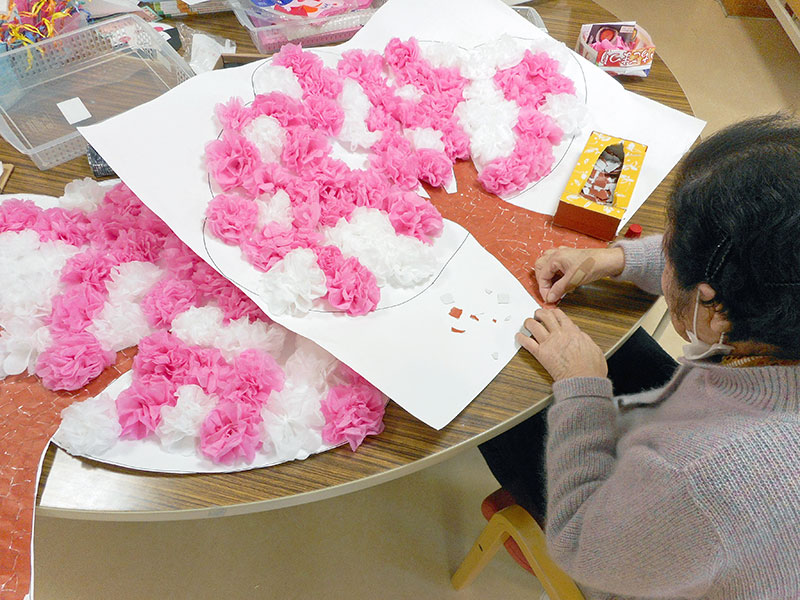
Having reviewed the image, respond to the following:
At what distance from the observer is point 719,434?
2.29 ft

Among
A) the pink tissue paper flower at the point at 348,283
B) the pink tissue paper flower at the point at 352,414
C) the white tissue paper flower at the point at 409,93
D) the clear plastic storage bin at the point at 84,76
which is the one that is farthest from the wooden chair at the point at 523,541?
the clear plastic storage bin at the point at 84,76

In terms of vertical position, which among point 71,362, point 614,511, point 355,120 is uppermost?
point 355,120

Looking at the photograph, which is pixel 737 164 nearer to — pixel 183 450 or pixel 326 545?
pixel 183 450

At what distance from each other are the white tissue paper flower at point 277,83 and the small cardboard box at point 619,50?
2.26 ft

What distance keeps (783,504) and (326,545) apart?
1.20 meters

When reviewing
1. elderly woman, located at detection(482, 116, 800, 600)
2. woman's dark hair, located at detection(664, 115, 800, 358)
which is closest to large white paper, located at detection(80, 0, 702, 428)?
elderly woman, located at detection(482, 116, 800, 600)

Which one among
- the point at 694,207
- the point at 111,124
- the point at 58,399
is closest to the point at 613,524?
the point at 694,207

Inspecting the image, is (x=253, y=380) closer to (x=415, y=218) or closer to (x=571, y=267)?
(x=415, y=218)

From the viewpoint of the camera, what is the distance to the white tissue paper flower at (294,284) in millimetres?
920

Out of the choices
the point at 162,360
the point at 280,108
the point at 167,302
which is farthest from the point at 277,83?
the point at 162,360

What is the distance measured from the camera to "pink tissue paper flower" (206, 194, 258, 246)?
0.97 meters

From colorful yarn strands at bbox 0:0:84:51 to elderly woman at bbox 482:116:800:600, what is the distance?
140cm

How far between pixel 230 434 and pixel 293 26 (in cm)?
107

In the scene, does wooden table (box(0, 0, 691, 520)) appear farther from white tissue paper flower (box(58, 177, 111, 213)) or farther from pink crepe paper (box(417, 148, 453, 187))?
white tissue paper flower (box(58, 177, 111, 213))
